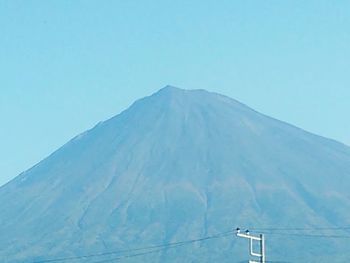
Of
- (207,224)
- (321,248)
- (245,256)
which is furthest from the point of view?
(207,224)

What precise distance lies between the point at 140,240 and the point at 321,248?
3110cm

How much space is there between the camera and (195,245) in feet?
613

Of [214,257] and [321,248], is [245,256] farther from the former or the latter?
[321,248]

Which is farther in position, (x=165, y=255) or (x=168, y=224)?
(x=168, y=224)

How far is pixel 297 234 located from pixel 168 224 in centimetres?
2306

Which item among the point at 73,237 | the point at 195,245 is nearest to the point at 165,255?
the point at 195,245

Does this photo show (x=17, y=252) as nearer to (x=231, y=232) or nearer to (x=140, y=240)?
(x=140, y=240)

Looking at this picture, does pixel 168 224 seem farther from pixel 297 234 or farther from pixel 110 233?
pixel 297 234

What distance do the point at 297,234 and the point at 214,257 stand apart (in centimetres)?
2563

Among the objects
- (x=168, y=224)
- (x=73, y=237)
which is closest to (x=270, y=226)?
(x=168, y=224)

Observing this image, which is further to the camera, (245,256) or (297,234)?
(297,234)

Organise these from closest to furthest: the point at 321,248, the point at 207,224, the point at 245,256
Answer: the point at 245,256 → the point at 321,248 → the point at 207,224

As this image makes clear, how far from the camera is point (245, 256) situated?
173 meters

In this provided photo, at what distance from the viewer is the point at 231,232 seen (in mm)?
182250
